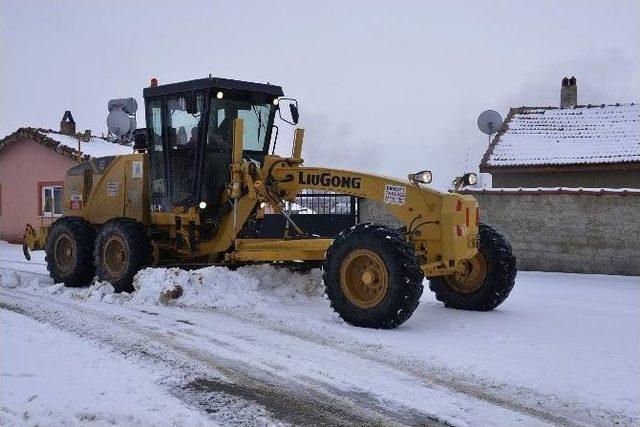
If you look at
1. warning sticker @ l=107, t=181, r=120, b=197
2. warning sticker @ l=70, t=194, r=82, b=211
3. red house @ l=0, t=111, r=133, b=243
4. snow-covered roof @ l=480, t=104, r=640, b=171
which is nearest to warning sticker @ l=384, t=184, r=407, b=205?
warning sticker @ l=107, t=181, r=120, b=197

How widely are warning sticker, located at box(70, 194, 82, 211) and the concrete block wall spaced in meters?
7.24

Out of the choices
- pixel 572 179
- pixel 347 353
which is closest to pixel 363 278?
pixel 347 353

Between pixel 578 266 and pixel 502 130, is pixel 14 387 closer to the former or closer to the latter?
pixel 578 266

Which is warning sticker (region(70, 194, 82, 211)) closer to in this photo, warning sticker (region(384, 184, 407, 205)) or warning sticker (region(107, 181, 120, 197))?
warning sticker (region(107, 181, 120, 197))

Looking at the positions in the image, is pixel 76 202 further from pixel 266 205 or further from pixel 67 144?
pixel 67 144

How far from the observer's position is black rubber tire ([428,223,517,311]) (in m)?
7.12

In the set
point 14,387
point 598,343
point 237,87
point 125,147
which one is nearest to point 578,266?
point 598,343

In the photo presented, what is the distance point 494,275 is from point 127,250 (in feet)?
15.1

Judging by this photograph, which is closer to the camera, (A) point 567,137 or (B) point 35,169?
(A) point 567,137

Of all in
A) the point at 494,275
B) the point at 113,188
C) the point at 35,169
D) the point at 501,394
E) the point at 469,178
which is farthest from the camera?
the point at 35,169

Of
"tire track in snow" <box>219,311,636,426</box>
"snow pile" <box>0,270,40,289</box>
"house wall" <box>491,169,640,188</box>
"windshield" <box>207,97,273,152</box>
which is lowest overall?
"tire track in snow" <box>219,311,636,426</box>

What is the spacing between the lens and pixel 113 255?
8.63 metres

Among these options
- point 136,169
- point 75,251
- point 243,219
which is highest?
point 136,169

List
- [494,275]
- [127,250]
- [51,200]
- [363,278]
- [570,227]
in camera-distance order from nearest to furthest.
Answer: [363,278]
[494,275]
[127,250]
[570,227]
[51,200]
